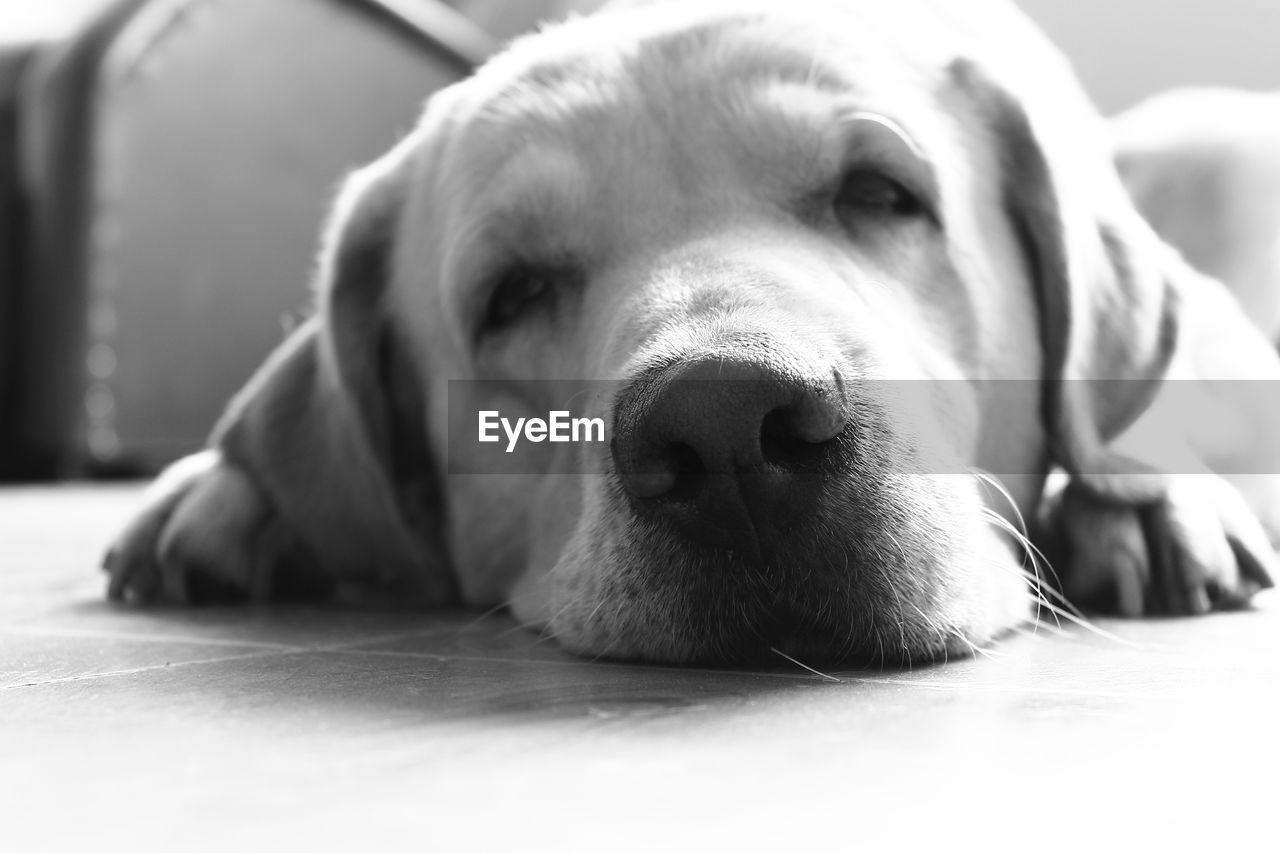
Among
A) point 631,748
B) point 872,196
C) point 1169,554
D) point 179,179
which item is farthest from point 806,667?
point 179,179

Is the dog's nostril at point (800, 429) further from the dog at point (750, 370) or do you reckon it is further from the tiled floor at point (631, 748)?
the tiled floor at point (631, 748)

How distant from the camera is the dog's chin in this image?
1.67 metres

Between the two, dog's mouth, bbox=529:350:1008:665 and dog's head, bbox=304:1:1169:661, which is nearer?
dog's mouth, bbox=529:350:1008:665

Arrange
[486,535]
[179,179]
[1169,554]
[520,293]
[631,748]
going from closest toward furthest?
1. [631,748]
2. [1169,554]
3. [520,293]
4. [486,535]
5. [179,179]

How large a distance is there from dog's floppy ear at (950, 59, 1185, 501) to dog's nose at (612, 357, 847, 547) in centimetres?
94

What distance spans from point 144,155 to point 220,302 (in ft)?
2.75

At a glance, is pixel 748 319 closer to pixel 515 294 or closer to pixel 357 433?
pixel 515 294

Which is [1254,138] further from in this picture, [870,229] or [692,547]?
[692,547]

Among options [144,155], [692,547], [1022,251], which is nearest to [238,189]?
[144,155]

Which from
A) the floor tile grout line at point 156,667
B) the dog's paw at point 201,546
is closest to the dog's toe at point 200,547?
the dog's paw at point 201,546

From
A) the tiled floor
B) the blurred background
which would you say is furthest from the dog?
the blurred background

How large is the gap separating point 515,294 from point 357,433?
0.53 meters

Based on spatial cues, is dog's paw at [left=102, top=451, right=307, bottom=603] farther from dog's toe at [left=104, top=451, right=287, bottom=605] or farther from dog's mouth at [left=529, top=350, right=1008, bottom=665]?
dog's mouth at [left=529, top=350, right=1008, bottom=665]

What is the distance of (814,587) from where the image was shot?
5.50 ft
